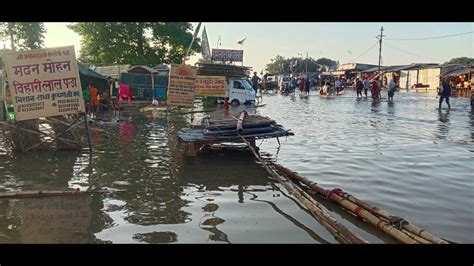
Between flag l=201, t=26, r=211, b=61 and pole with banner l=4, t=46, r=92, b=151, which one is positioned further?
flag l=201, t=26, r=211, b=61

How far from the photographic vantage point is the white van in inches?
1048

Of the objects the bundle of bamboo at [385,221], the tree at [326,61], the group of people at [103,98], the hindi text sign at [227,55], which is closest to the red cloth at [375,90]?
the hindi text sign at [227,55]

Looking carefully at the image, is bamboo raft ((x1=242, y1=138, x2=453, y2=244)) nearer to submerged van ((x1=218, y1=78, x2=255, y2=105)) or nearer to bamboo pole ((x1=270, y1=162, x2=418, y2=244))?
bamboo pole ((x1=270, y1=162, x2=418, y2=244))

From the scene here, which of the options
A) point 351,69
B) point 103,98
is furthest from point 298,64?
point 103,98

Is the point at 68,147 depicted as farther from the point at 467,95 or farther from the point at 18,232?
the point at 467,95

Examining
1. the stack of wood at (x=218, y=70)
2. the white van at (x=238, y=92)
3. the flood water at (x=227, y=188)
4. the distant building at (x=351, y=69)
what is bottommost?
the flood water at (x=227, y=188)

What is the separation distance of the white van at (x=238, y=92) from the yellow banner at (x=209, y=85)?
5.52 metres

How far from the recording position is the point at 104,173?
8227 millimetres

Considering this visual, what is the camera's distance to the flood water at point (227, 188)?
5.17 metres

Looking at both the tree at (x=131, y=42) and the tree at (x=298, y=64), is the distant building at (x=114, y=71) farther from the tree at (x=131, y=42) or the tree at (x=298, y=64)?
the tree at (x=298, y=64)

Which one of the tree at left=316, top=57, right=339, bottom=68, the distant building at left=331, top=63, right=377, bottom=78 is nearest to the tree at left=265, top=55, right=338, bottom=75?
the tree at left=316, top=57, right=339, bottom=68

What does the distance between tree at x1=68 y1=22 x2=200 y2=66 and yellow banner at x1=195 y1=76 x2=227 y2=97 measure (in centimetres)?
2202

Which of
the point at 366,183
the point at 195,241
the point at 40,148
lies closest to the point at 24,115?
the point at 40,148
